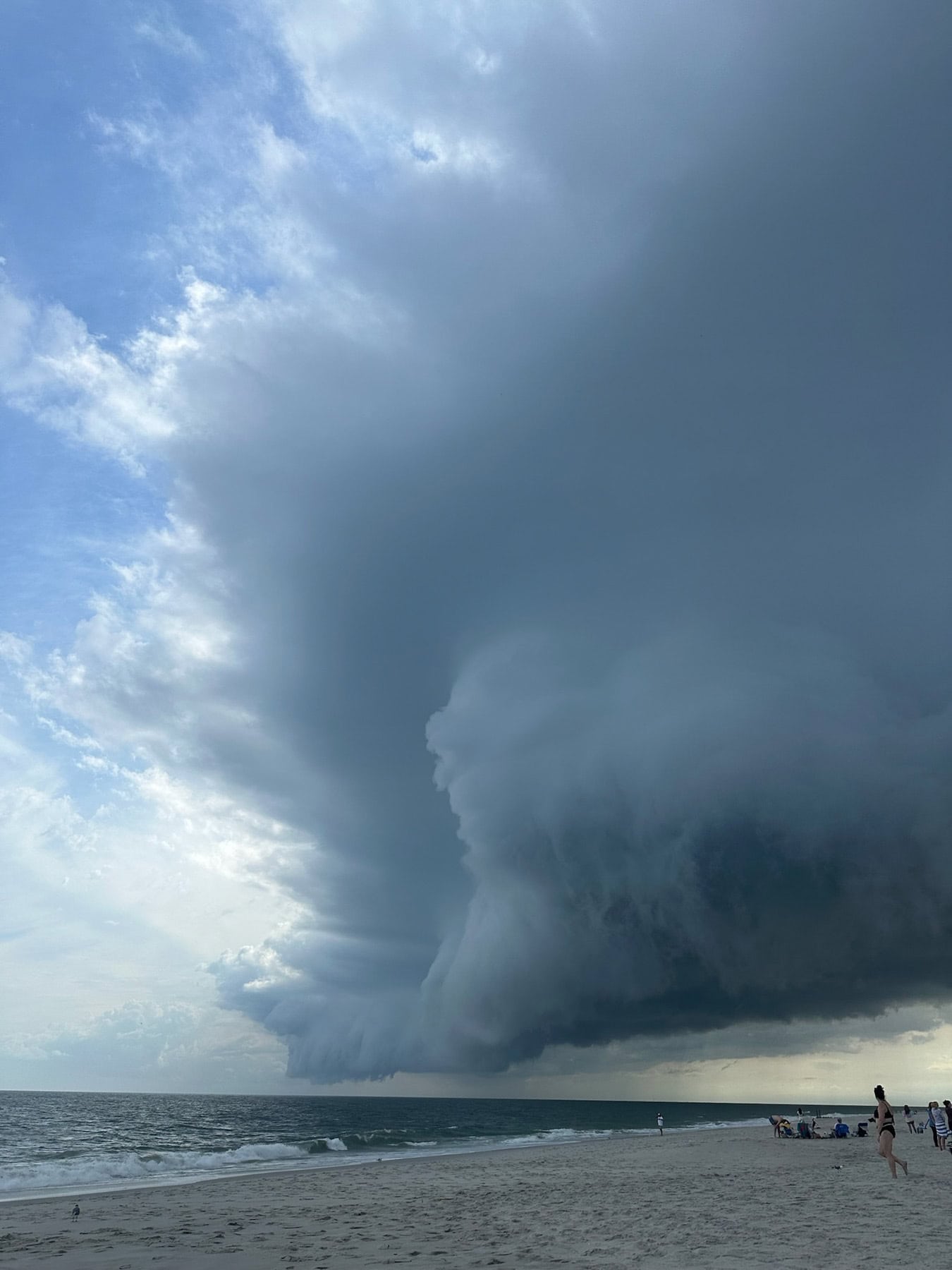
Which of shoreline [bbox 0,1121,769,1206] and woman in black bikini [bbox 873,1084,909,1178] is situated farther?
shoreline [bbox 0,1121,769,1206]

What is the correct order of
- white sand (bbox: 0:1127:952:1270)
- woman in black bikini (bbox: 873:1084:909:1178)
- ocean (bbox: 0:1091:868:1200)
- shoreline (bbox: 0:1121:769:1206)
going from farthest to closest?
ocean (bbox: 0:1091:868:1200)
shoreline (bbox: 0:1121:769:1206)
woman in black bikini (bbox: 873:1084:909:1178)
white sand (bbox: 0:1127:952:1270)

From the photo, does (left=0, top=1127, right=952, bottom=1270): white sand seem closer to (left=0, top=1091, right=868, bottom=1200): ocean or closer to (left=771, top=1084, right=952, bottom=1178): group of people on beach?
(left=771, top=1084, right=952, bottom=1178): group of people on beach

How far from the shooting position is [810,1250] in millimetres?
14688

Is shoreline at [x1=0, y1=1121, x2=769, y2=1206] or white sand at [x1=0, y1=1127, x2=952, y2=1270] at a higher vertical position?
white sand at [x1=0, y1=1127, x2=952, y2=1270]

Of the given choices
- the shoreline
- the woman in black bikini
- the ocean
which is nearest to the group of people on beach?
the woman in black bikini

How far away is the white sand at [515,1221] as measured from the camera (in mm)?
15164

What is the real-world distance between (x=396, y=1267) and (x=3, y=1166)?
4036 cm

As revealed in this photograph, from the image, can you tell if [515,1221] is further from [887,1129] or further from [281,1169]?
[281,1169]

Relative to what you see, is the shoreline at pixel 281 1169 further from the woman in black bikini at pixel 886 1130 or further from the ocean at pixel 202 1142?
the woman in black bikini at pixel 886 1130

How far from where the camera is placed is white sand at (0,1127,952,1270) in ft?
49.8

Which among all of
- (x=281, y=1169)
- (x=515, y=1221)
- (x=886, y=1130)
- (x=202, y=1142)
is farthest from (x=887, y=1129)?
(x=202, y=1142)

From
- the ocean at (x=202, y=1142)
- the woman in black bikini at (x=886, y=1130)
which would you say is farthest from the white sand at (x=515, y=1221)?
the ocean at (x=202, y=1142)

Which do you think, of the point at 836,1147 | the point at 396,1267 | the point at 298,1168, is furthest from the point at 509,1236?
the point at 836,1147

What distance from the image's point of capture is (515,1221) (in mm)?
20344
